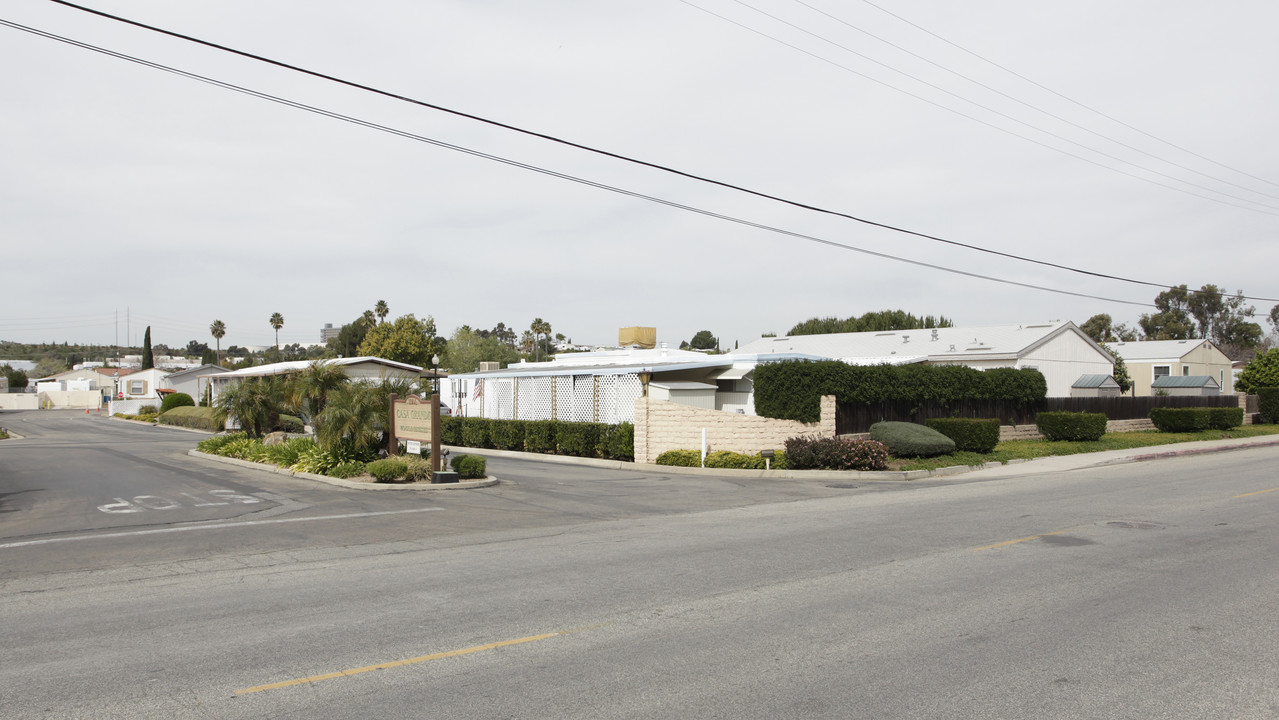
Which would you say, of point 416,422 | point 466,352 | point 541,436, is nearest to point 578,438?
point 541,436

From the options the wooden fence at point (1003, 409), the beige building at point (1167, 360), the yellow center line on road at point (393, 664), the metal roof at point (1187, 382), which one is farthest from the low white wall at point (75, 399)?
the yellow center line on road at point (393, 664)

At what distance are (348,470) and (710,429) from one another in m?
9.89

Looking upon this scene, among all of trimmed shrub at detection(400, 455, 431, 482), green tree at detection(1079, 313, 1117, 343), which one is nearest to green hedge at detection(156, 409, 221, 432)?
trimmed shrub at detection(400, 455, 431, 482)

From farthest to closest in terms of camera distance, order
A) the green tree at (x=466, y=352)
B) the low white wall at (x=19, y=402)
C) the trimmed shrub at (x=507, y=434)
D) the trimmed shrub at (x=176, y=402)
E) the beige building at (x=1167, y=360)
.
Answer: the low white wall at (x=19, y=402), the green tree at (x=466, y=352), the trimmed shrub at (x=176, y=402), the beige building at (x=1167, y=360), the trimmed shrub at (x=507, y=434)

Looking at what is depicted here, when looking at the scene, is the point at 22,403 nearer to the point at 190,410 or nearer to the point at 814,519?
the point at 190,410

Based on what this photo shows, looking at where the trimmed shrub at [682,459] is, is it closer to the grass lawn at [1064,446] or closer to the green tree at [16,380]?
the grass lawn at [1064,446]

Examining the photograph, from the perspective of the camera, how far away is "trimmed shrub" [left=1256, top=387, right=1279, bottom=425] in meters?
41.4

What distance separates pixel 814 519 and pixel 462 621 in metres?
7.74

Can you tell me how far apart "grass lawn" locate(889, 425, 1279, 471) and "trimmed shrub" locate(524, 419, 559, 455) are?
11.1m

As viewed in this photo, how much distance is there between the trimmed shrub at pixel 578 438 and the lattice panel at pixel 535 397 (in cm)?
317

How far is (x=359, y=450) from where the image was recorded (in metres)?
20.6

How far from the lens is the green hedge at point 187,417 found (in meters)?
46.3

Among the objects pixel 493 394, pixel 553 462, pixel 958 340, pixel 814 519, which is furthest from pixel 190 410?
pixel 814 519

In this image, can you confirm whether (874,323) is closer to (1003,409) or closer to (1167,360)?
(1167,360)
